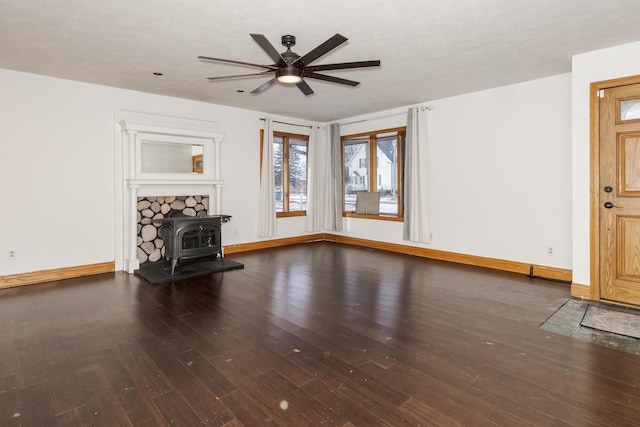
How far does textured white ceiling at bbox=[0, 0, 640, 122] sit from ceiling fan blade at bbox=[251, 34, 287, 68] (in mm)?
335

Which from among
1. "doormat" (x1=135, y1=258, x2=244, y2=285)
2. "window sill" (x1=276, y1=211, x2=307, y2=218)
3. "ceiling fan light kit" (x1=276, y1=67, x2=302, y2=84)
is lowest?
"doormat" (x1=135, y1=258, x2=244, y2=285)

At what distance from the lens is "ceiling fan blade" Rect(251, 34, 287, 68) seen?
8.23 ft

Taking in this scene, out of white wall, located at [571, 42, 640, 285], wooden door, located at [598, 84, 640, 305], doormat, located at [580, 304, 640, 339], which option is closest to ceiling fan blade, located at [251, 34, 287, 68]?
white wall, located at [571, 42, 640, 285]

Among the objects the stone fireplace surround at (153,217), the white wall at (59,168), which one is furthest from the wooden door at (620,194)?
the white wall at (59,168)

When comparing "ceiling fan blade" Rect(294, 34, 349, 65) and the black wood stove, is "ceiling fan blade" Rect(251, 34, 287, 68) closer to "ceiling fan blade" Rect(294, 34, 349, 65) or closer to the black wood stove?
"ceiling fan blade" Rect(294, 34, 349, 65)

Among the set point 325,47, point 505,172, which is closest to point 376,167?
point 505,172

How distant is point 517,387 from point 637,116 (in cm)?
310

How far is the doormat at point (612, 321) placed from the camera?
293cm

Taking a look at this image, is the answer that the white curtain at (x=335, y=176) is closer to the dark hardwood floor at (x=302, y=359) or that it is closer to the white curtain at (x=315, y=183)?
the white curtain at (x=315, y=183)

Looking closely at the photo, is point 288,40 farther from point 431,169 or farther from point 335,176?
point 335,176

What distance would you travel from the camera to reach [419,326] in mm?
3045

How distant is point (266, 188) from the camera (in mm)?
6531

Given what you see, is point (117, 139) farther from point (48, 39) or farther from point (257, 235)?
point (257, 235)

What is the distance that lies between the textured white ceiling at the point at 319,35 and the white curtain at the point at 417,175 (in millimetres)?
1091
